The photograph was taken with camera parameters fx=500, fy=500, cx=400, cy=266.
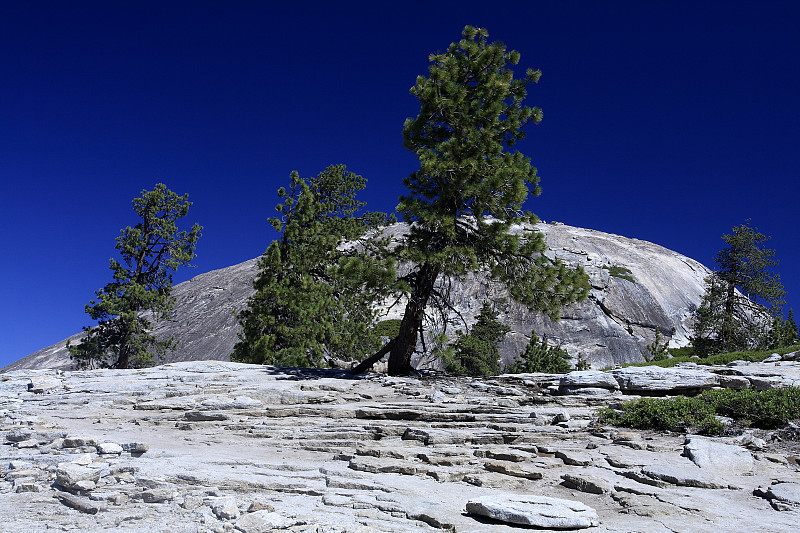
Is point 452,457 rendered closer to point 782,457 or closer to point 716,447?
point 716,447

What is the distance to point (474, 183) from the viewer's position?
15.9 metres

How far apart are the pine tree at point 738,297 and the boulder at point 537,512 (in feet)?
109

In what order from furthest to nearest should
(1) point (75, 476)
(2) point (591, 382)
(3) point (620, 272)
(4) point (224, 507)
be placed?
(3) point (620, 272) → (2) point (591, 382) → (1) point (75, 476) → (4) point (224, 507)

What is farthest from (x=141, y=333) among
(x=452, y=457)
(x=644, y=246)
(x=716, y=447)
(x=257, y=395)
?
(x=644, y=246)

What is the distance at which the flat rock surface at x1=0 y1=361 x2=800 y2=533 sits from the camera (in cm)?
578

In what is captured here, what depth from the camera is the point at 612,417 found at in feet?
35.5

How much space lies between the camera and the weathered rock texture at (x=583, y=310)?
167ft

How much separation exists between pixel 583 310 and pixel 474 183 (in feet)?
144

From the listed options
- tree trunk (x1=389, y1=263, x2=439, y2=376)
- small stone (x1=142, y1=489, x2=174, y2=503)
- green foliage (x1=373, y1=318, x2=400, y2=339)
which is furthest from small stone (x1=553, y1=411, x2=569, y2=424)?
green foliage (x1=373, y1=318, x2=400, y2=339)

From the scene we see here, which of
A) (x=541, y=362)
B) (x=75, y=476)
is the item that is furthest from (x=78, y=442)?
(x=541, y=362)

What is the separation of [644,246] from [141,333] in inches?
2710

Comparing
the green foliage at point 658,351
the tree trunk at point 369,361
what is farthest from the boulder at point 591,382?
the green foliage at point 658,351

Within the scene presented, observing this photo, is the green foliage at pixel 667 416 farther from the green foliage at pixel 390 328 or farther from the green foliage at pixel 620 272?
the green foliage at pixel 620 272

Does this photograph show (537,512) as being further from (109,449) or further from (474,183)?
(474,183)
